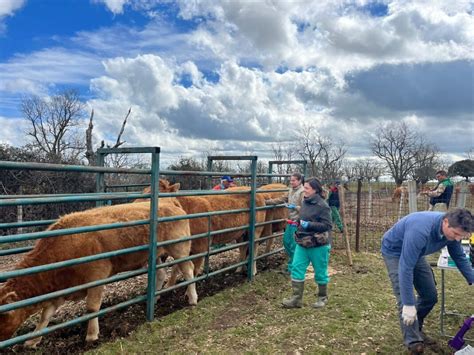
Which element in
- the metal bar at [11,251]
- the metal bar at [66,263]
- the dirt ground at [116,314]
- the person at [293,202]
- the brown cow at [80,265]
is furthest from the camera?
the person at [293,202]

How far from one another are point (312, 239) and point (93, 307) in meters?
2.79

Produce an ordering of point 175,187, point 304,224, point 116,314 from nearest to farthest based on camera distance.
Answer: point 116,314 < point 304,224 < point 175,187

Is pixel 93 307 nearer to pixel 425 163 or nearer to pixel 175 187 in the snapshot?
pixel 175 187

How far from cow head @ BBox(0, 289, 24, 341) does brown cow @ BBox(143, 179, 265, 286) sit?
7.88 feet

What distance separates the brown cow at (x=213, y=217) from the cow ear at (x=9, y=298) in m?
2.47

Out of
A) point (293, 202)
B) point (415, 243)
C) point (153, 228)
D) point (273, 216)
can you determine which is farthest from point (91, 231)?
point (273, 216)

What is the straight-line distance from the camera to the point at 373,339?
4.31 meters

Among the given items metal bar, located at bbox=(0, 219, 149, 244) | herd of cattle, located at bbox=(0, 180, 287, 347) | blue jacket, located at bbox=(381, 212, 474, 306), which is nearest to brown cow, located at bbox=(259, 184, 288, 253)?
herd of cattle, located at bbox=(0, 180, 287, 347)

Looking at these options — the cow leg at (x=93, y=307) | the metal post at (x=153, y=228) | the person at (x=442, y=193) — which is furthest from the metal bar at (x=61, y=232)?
the person at (x=442, y=193)

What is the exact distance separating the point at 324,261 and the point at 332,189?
250 inches

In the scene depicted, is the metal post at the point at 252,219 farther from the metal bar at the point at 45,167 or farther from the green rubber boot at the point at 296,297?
Answer: the metal bar at the point at 45,167

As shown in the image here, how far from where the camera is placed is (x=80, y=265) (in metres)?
4.08

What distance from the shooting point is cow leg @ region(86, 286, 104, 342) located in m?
4.15

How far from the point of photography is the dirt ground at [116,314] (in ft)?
13.3
